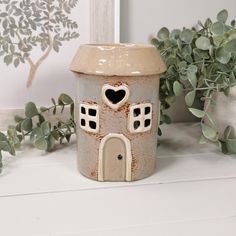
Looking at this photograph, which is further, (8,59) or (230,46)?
(8,59)

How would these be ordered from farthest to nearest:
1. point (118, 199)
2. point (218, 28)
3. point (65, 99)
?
point (65, 99) < point (218, 28) < point (118, 199)

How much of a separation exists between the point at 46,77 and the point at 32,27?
0.31 feet

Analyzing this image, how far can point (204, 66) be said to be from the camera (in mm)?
560

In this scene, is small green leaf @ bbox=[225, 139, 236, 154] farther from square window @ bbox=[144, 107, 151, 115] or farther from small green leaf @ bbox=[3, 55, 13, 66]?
small green leaf @ bbox=[3, 55, 13, 66]

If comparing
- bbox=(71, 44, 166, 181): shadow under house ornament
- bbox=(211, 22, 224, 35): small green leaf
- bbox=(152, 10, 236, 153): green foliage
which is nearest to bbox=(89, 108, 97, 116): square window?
bbox=(71, 44, 166, 181): shadow under house ornament

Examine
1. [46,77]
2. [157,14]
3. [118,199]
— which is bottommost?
[118,199]

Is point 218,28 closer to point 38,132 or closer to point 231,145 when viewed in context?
point 231,145

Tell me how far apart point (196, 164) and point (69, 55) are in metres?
0.31

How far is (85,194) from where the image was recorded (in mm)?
464

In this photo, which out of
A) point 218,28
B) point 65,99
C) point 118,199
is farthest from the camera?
point 65,99

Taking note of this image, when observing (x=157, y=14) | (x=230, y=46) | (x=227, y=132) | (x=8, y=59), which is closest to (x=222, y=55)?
(x=230, y=46)

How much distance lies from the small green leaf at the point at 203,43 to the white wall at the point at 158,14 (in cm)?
20

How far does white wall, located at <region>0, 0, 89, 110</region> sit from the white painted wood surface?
13 cm

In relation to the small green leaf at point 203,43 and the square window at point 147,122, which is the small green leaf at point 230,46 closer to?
the small green leaf at point 203,43
